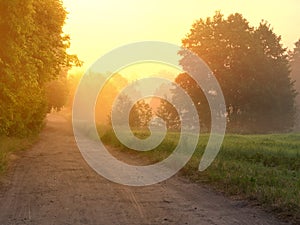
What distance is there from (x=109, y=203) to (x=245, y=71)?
51422 mm

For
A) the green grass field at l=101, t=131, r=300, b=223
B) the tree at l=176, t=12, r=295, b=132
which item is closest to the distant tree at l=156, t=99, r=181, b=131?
the tree at l=176, t=12, r=295, b=132

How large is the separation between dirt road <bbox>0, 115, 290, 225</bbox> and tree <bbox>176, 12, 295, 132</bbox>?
4576cm

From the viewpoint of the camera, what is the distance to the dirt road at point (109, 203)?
30.9ft

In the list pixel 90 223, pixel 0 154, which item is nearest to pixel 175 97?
pixel 0 154

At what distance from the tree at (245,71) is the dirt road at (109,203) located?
150 feet

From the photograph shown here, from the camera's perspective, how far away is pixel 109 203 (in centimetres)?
1098

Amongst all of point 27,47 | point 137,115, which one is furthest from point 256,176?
point 137,115

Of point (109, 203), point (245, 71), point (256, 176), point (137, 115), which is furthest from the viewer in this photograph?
point (245, 71)

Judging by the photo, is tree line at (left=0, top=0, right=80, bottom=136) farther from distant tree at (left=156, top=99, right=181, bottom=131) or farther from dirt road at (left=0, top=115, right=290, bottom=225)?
distant tree at (left=156, top=99, right=181, bottom=131)

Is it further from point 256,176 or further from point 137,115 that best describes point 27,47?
point 137,115

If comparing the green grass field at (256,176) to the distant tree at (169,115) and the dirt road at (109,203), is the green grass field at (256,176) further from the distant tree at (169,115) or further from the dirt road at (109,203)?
the distant tree at (169,115)

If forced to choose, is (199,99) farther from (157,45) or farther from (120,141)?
(120,141)

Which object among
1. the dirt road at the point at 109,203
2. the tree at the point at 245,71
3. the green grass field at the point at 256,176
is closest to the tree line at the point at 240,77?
the tree at the point at 245,71

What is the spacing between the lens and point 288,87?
63688mm
